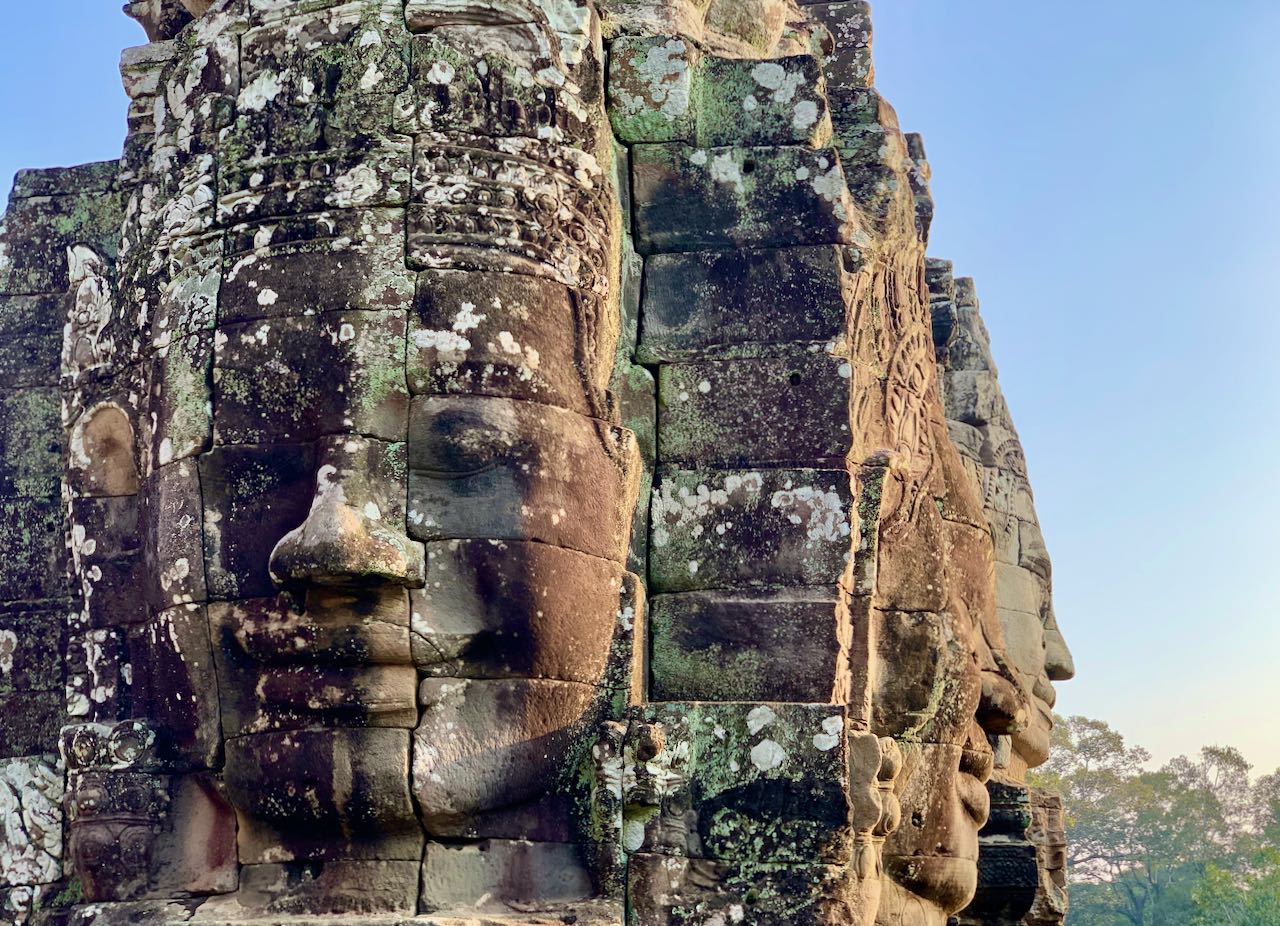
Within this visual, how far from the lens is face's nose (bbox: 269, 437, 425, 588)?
23.2 ft

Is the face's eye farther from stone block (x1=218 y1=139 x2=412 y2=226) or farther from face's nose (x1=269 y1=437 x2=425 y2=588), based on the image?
stone block (x1=218 y1=139 x2=412 y2=226)

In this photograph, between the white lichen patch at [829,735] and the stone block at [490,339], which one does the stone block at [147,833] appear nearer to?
the stone block at [490,339]

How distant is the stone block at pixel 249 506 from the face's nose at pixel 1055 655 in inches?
364

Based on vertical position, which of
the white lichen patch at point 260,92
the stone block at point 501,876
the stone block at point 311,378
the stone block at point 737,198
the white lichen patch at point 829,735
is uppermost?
the white lichen patch at point 260,92

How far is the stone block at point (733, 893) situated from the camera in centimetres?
748

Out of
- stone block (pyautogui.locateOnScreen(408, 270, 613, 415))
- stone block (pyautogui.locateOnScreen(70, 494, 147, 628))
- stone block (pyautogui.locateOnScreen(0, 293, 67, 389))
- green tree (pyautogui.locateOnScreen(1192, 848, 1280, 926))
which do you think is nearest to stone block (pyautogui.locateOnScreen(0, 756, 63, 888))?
stone block (pyautogui.locateOnScreen(70, 494, 147, 628))

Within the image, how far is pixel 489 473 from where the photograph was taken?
7410 millimetres

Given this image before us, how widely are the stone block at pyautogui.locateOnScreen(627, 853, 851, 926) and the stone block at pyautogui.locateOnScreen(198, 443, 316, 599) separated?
1.86m

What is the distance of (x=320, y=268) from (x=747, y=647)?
90.9 inches

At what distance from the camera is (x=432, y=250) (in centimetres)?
754

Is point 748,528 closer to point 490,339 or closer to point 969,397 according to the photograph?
point 490,339

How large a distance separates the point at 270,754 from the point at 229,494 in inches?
40.5

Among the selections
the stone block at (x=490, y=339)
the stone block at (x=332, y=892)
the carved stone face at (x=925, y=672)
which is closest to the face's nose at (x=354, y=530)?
the stone block at (x=490, y=339)

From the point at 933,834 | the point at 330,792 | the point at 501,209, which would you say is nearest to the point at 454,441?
the point at 501,209
